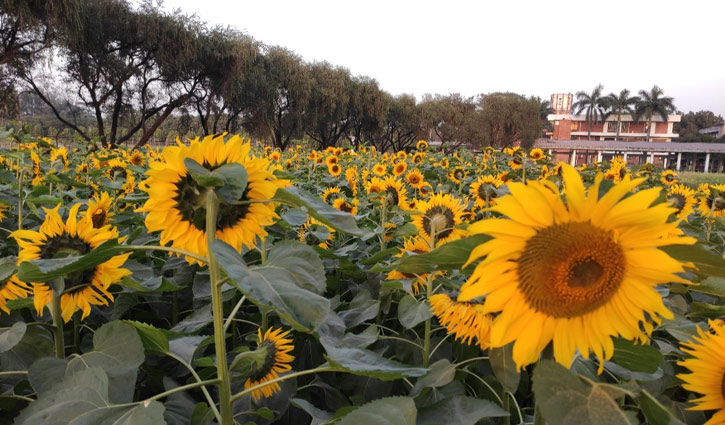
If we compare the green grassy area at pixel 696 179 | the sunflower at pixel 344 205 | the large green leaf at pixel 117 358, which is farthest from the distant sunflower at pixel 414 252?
the green grassy area at pixel 696 179

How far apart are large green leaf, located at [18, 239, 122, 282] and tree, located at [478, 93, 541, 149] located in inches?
1405

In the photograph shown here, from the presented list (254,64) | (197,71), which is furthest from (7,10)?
(254,64)

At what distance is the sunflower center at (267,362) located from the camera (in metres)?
1.13

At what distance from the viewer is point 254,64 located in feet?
73.6

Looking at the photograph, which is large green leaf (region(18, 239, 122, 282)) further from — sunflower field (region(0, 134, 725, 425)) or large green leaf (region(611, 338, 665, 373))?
large green leaf (region(611, 338, 665, 373))

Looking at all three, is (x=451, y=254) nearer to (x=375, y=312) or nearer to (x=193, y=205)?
(x=193, y=205)

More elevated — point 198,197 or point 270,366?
point 198,197

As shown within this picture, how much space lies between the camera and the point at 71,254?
103 cm

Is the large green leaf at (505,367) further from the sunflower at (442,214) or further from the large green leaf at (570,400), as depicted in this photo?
the sunflower at (442,214)

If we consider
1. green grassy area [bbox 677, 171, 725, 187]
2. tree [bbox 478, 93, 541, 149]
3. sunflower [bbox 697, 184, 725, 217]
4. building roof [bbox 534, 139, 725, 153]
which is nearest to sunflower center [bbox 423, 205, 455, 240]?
sunflower [bbox 697, 184, 725, 217]

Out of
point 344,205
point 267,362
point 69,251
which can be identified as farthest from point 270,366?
point 344,205

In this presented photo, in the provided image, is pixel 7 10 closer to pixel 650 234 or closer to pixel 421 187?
pixel 421 187

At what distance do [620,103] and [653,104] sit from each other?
4.57 m

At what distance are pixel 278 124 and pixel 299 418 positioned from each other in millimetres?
25475
